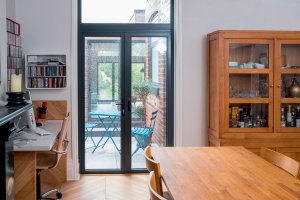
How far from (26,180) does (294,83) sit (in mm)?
3275

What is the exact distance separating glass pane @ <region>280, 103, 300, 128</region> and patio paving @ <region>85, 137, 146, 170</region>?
1.94 metres

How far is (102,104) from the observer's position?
196 inches

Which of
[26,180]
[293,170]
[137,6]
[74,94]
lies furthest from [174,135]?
[293,170]

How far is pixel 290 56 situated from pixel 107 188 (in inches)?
108

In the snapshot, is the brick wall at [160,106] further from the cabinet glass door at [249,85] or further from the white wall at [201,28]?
the cabinet glass door at [249,85]

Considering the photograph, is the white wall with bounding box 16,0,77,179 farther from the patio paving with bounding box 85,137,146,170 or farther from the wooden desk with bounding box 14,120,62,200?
the wooden desk with bounding box 14,120,62,200

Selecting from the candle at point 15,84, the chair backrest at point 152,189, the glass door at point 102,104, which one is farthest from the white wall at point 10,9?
the chair backrest at point 152,189

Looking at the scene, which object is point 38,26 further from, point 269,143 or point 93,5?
point 269,143

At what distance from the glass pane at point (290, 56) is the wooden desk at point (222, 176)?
6.51ft

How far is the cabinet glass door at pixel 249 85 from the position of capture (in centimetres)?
432

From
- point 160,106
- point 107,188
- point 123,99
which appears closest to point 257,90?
point 160,106

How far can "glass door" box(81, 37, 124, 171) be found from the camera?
493cm

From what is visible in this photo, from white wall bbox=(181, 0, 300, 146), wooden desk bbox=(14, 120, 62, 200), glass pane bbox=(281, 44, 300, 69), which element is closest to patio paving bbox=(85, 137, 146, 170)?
white wall bbox=(181, 0, 300, 146)

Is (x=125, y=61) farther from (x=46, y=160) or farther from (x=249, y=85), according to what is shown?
(x=46, y=160)
